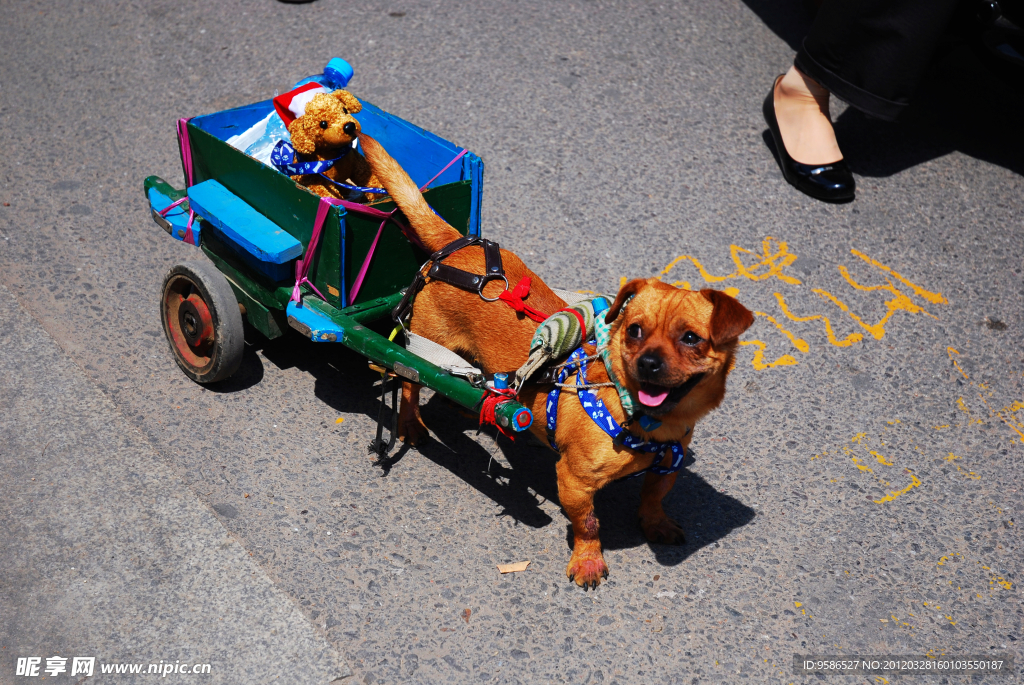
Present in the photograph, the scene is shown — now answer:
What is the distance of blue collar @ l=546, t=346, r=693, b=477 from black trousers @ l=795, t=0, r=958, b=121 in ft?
11.4

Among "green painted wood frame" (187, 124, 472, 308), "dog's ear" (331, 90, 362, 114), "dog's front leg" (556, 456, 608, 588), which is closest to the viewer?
"dog's front leg" (556, 456, 608, 588)

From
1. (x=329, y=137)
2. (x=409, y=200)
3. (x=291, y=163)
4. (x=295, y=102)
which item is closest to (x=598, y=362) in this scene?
(x=409, y=200)

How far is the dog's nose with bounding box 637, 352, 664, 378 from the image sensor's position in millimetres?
2623

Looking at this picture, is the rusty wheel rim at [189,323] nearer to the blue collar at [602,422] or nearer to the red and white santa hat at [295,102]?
the red and white santa hat at [295,102]

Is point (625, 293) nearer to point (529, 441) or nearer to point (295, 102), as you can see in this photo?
point (529, 441)

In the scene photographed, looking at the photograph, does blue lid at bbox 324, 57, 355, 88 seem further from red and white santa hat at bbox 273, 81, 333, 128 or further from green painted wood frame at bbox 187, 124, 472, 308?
green painted wood frame at bbox 187, 124, 472, 308

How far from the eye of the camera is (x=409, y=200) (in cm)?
341

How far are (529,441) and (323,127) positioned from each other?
1.79m

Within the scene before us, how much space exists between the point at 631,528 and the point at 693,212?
2570 millimetres

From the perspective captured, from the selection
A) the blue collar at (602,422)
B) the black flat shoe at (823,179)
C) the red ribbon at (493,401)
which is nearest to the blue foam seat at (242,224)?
the red ribbon at (493,401)

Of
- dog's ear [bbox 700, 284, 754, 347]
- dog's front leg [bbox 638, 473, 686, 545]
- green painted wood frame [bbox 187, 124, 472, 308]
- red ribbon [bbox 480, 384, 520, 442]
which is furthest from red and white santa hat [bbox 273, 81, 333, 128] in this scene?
dog's front leg [bbox 638, 473, 686, 545]

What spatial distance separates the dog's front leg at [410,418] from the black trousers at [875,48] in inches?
145

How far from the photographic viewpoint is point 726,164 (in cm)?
580

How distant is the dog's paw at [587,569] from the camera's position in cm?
331
